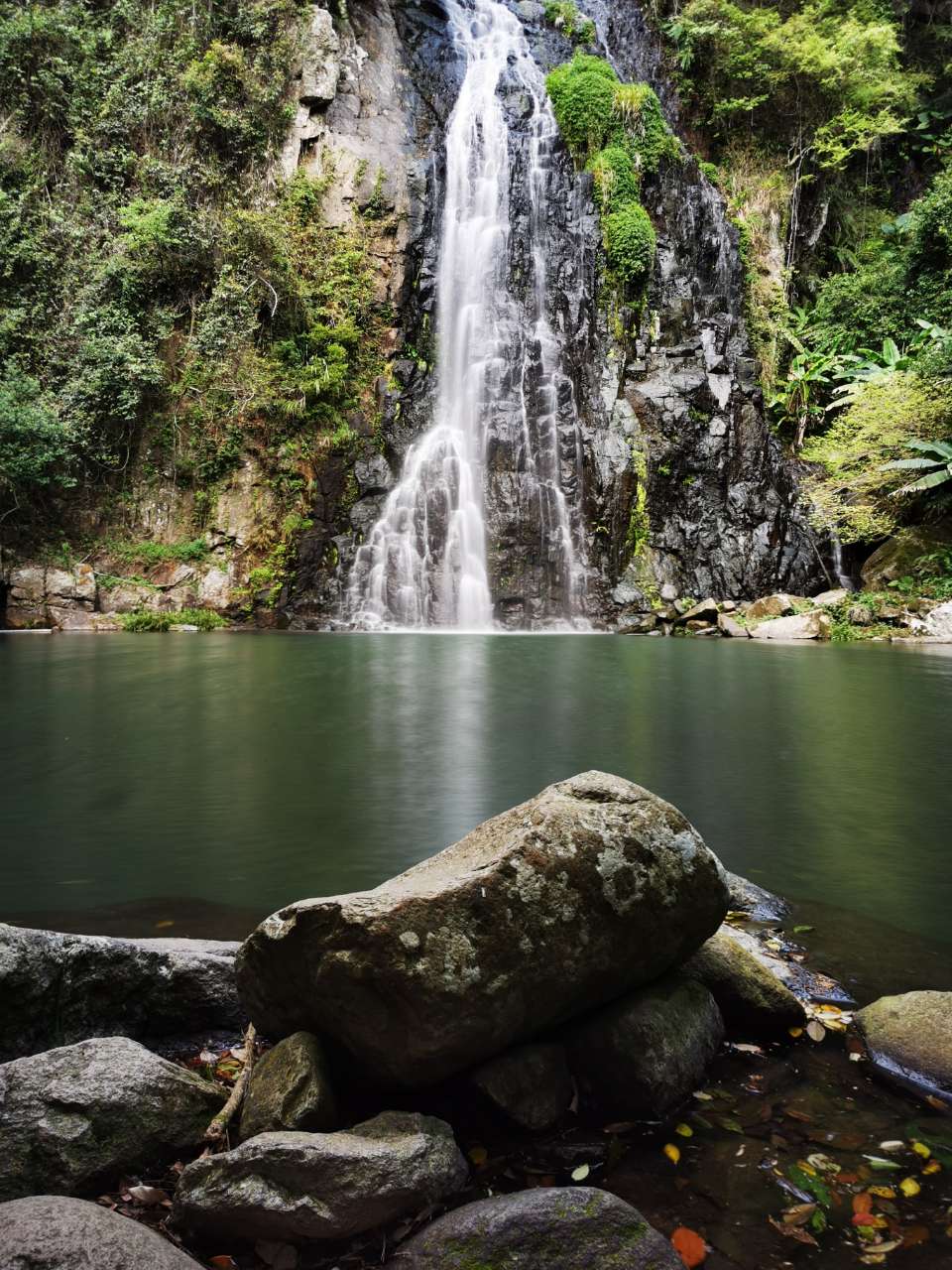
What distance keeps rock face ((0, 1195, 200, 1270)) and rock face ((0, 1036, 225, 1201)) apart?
1.03 ft

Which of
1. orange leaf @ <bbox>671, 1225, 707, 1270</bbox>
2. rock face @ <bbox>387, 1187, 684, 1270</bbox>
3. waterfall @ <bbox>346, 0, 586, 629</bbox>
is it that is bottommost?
orange leaf @ <bbox>671, 1225, 707, 1270</bbox>

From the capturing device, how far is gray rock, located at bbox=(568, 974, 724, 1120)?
7.32ft

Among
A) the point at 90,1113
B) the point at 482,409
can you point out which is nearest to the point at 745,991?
the point at 90,1113

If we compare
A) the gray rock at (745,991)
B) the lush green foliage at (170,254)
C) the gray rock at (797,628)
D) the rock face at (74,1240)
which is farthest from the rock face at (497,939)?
the lush green foliage at (170,254)

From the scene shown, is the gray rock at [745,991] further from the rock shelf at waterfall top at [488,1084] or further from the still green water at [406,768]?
the still green water at [406,768]

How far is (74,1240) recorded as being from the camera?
1503mm

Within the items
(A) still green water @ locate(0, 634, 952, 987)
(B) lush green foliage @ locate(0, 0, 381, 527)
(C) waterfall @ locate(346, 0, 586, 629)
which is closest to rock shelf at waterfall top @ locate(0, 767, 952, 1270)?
(A) still green water @ locate(0, 634, 952, 987)

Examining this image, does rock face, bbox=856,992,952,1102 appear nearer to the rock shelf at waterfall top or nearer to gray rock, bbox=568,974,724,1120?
the rock shelf at waterfall top

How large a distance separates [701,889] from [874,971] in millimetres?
1017

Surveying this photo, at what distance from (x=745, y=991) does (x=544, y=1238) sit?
4.03 feet

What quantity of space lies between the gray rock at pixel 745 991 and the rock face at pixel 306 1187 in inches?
45.8

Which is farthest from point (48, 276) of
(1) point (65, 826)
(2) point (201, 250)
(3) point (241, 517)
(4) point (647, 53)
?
(4) point (647, 53)

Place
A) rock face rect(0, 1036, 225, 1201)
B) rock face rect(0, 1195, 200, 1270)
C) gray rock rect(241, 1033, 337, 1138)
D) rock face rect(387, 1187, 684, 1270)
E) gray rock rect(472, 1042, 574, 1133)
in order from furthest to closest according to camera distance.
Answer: gray rock rect(472, 1042, 574, 1133)
gray rock rect(241, 1033, 337, 1138)
rock face rect(0, 1036, 225, 1201)
rock face rect(387, 1187, 684, 1270)
rock face rect(0, 1195, 200, 1270)

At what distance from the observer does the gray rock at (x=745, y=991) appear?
2.58 m
